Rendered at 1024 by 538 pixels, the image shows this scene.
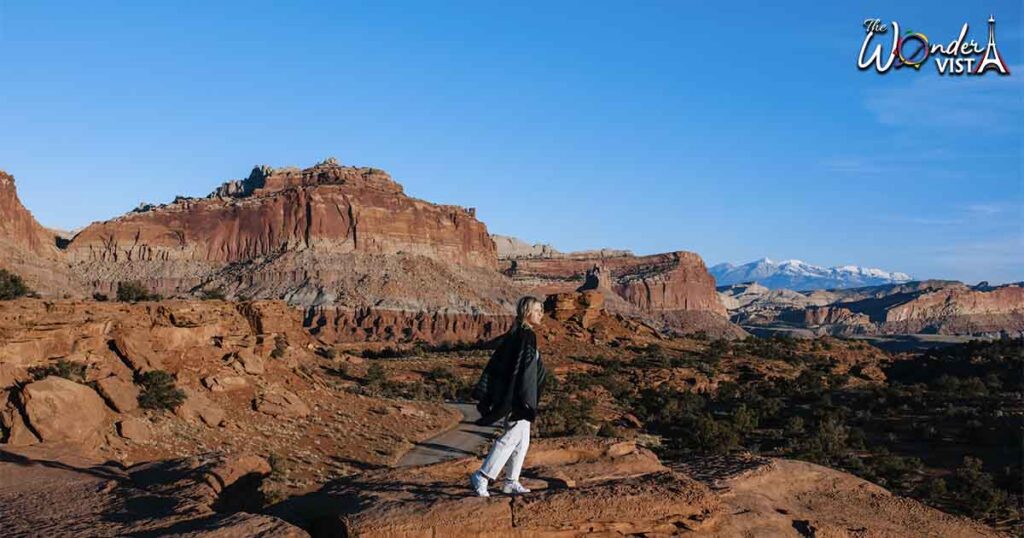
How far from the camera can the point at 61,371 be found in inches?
750

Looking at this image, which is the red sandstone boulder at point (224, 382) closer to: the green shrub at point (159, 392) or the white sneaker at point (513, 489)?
the green shrub at point (159, 392)

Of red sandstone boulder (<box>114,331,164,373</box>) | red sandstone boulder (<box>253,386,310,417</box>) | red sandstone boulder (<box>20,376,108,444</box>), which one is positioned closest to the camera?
red sandstone boulder (<box>20,376,108,444</box>)

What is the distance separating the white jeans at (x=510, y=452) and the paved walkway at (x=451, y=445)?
1415cm

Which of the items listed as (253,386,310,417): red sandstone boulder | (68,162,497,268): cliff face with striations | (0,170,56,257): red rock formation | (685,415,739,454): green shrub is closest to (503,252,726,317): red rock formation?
(68,162,497,268): cliff face with striations

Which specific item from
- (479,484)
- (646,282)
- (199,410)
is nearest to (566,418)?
(199,410)

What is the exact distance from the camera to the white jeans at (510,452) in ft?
24.9

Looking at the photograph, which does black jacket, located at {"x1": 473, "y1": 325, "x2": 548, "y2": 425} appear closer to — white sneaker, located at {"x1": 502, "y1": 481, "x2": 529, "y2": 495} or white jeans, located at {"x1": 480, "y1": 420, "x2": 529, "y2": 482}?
white jeans, located at {"x1": 480, "y1": 420, "x2": 529, "y2": 482}

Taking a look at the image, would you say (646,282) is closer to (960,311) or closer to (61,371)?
(960,311)

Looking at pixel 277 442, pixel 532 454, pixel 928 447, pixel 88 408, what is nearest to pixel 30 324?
pixel 88 408

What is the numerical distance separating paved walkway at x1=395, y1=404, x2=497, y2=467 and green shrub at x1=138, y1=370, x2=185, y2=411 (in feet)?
20.6

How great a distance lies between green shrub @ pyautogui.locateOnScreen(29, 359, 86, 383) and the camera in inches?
746

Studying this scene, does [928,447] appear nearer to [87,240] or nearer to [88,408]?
[88,408]

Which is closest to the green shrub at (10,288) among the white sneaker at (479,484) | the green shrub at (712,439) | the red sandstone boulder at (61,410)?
the red sandstone boulder at (61,410)

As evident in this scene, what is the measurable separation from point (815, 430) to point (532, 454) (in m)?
22.2
